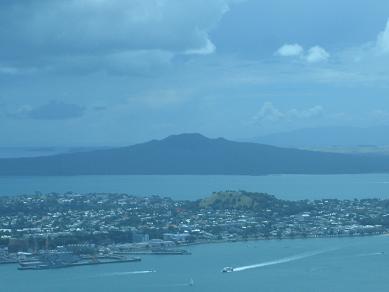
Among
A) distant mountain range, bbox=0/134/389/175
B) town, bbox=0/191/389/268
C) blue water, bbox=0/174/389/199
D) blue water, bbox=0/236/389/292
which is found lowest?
blue water, bbox=0/236/389/292

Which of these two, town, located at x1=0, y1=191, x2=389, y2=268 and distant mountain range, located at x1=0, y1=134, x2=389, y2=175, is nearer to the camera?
town, located at x1=0, y1=191, x2=389, y2=268

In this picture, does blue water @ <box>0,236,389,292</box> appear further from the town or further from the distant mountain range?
the distant mountain range

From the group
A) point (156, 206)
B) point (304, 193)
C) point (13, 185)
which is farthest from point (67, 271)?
point (13, 185)

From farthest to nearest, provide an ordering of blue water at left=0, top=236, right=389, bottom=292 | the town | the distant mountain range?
1. the distant mountain range
2. the town
3. blue water at left=0, top=236, right=389, bottom=292

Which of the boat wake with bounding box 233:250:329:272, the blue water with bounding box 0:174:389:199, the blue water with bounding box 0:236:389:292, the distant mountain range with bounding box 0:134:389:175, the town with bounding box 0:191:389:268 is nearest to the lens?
the blue water with bounding box 0:236:389:292

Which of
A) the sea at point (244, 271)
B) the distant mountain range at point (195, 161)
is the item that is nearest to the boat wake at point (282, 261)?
the sea at point (244, 271)

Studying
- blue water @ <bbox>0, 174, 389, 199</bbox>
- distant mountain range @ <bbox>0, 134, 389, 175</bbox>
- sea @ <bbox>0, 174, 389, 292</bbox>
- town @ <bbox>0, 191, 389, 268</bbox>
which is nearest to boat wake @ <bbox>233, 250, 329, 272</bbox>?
sea @ <bbox>0, 174, 389, 292</bbox>

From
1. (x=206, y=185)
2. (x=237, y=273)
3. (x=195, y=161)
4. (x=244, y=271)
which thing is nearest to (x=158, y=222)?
(x=244, y=271)

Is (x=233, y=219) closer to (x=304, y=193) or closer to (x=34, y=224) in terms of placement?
(x=34, y=224)

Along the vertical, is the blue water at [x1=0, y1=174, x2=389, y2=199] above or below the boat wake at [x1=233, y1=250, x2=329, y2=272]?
above
